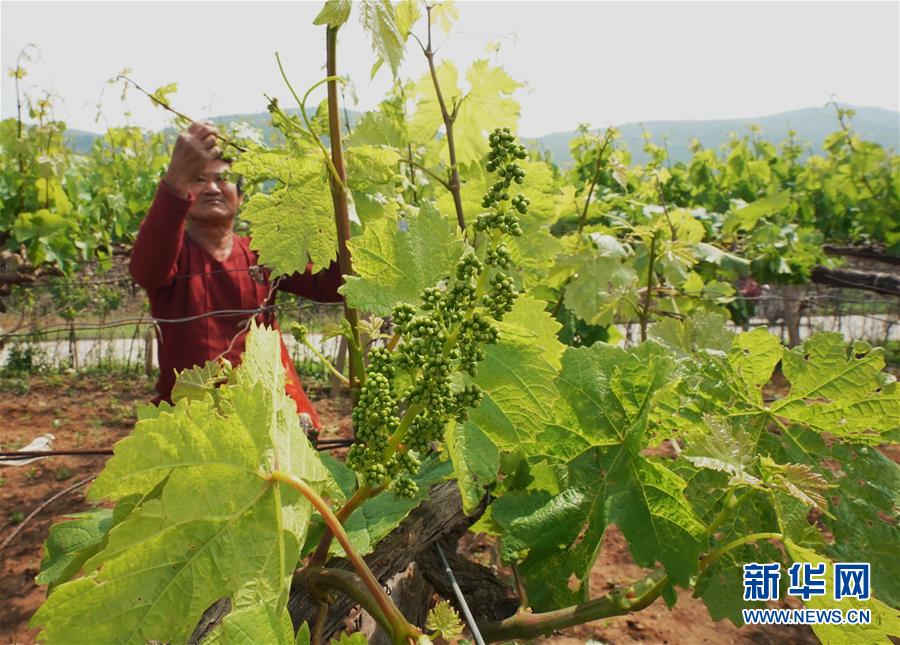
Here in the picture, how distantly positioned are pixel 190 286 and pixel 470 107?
2070mm

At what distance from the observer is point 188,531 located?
75 cm

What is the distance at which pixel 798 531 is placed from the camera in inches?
41.8

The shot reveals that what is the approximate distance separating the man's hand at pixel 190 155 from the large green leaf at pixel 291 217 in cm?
80

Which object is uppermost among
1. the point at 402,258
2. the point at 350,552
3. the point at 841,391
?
the point at 402,258

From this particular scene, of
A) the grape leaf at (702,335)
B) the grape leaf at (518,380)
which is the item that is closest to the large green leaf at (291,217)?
the grape leaf at (518,380)

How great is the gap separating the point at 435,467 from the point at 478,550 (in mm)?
4110

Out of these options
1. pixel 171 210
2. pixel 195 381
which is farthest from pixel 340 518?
pixel 171 210

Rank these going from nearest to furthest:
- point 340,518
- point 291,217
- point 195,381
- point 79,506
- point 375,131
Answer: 1. point 340,518
2. point 195,381
3. point 291,217
4. point 375,131
5. point 79,506

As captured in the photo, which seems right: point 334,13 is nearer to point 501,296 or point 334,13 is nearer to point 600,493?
point 501,296

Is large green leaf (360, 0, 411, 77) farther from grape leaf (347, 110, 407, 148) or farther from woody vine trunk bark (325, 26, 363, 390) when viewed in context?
grape leaf (347, 110, 407, 148)

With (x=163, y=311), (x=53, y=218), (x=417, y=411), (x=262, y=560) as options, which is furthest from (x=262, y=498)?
(x=53, y=218)

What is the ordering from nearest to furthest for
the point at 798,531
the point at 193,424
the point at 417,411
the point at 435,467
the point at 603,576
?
the point at 193,424 < the point at 417,411 < the point at 798,531 < the point at 435,467 < the point at 603,576

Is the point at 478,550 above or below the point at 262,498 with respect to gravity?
below

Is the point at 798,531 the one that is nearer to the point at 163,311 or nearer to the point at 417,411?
the point at 417,411
